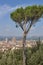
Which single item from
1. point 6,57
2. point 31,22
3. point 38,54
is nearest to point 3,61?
point 6,57

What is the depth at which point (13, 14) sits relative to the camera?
474 inches

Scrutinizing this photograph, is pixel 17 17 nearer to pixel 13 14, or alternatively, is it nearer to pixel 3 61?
pixel 13 14

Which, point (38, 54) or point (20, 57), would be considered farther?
point (20, 57)

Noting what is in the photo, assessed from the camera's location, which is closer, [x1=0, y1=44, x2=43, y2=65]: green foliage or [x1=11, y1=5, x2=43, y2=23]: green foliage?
[x1=11, y1=5, x2=43, y2=23]: green foliage

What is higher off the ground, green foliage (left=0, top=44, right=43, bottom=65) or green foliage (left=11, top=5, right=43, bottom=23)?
green foliage (left=11, top=5, right=43, bottom=23)

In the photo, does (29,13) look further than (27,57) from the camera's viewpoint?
No

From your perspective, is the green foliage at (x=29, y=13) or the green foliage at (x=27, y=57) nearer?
the green foliage at (x=29, y=13)

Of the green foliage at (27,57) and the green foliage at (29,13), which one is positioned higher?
the green foliage at (29,13)

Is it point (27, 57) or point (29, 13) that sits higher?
point (29, 13)

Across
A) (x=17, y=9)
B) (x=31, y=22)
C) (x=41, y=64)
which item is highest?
(x=17, y=9)

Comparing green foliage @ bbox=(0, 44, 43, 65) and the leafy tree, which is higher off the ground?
the leafy tree

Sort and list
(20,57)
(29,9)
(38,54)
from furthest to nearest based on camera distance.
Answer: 1. (20,57)
2. (38,54)
3. (29,9)

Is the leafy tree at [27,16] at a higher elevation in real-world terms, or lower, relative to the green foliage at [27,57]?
higher

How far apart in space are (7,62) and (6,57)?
548 millimetres
